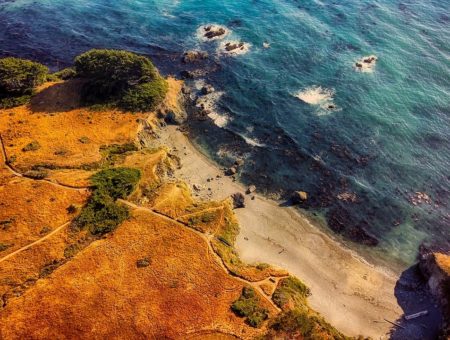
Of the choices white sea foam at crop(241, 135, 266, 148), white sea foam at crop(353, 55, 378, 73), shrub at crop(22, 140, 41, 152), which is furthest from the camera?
white sea foam at crop(353, 55, 378, 73)

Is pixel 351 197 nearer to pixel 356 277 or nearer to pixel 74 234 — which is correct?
pixel 356 277

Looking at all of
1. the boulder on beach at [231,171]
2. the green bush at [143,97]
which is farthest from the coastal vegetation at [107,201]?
the green bush at [143,97]

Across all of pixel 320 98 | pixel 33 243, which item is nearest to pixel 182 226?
pixel 33 243

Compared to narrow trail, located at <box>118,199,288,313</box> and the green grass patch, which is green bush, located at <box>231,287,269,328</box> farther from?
the green grass patch

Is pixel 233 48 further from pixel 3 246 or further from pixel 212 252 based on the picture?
pixel 3 246

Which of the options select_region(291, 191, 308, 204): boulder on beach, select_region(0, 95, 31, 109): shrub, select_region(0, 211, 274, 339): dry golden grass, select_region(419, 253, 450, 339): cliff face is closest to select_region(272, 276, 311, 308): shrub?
select_region(0, 211, 274, 339): dry golden grass

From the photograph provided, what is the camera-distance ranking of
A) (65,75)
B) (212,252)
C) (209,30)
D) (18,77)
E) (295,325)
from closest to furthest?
(295,325) → (212,252) → (18,77) → (65,75) → (209,30)
